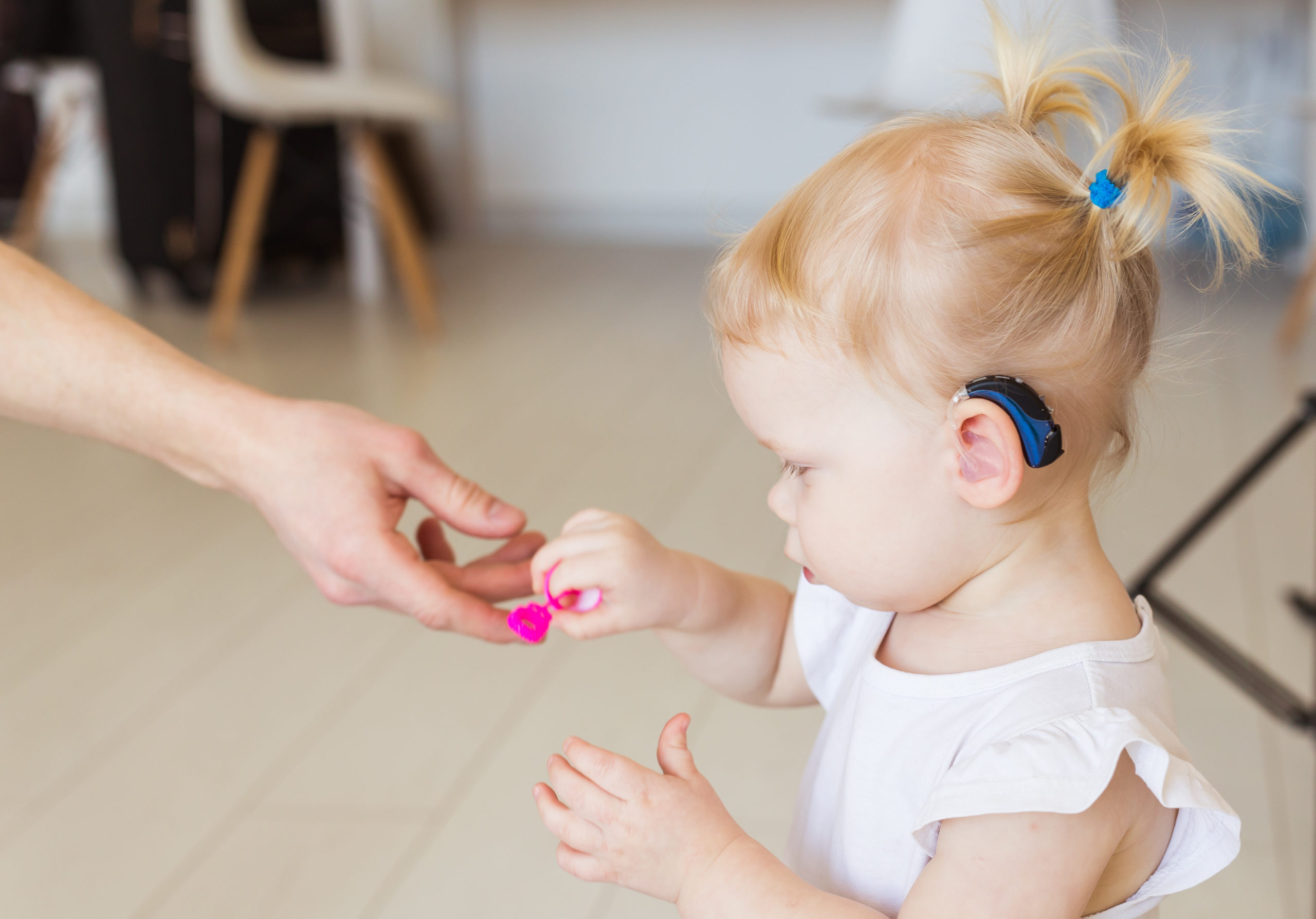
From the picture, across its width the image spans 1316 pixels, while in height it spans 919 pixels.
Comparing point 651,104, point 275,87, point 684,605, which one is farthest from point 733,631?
point 651,104

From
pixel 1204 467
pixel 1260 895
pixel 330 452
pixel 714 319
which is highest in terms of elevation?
pixel 714 319

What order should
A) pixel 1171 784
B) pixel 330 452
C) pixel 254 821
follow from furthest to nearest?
1. pixel 254 821
2. pixel 330 452
3. pixel 1171 784

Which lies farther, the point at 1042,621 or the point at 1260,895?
the point at 1260,895

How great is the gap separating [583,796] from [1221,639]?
0.87 meters

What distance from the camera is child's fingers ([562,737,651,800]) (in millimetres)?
→ 547

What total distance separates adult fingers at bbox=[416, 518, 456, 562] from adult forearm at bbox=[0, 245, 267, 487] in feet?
0.42

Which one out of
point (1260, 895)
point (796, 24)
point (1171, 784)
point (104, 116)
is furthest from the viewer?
point (796, 24)

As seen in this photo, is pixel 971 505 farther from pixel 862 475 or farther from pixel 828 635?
pixel 828 635

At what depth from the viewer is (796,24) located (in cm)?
367

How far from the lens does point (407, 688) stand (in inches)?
52.5

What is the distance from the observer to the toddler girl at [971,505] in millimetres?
499

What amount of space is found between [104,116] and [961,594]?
2.75 metres

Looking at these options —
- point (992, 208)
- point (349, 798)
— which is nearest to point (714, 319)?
point (992, 208)

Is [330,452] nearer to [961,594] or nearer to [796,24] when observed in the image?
[961,594]
